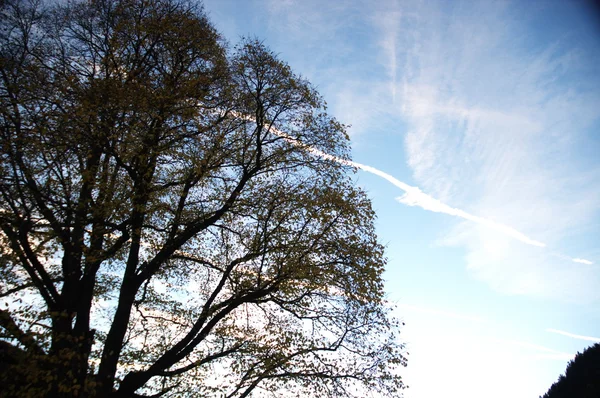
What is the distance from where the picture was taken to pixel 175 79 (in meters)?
14.7

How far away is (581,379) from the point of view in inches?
1444

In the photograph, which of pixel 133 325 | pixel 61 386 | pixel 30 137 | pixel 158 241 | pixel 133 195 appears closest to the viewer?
pixel 61 386

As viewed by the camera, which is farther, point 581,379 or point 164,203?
point 581,379

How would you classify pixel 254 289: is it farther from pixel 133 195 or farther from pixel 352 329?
pixel 133 195

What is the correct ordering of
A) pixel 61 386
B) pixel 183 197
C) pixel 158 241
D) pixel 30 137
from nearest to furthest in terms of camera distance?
pixel 61 386, pixel 30 137, pixel 183 197, pixel 158 241

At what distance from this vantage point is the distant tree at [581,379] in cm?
3453

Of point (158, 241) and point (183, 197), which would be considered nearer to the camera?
point (183, 197)

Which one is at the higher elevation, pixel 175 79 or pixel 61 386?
pixel 175 79

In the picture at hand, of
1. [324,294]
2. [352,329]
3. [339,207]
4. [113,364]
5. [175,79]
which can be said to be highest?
[175,79]

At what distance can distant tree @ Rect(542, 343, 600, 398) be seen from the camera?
34531mm

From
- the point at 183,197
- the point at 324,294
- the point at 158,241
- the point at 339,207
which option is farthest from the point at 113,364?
the point at 339,207

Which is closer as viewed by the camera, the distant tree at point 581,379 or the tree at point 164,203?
the tree at point 164,203

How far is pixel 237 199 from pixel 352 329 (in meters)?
6.23

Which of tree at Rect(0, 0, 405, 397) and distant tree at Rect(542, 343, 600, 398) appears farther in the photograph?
distant tree at Rect(542, 343, 600, 398)
